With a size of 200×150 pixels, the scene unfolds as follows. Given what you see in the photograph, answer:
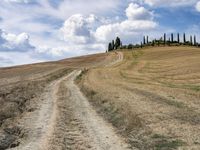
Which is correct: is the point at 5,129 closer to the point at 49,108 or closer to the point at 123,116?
the point at 123,116

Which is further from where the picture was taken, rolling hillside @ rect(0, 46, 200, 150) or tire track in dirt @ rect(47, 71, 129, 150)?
rolling hillside @ rect(0, 46, 200, 150)

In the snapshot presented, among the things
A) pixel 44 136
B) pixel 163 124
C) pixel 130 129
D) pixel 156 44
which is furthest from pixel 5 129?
pixel 156 44

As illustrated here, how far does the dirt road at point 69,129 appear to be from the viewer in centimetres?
1906

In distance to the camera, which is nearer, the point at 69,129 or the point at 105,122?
the point at 69,129

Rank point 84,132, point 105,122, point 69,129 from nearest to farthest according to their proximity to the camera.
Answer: point 84,132
point 69,129
point 105,122

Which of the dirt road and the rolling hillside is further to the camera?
the rolling hillside

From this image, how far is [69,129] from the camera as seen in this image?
23516 millimetres

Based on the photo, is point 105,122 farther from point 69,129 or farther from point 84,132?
point 84,132

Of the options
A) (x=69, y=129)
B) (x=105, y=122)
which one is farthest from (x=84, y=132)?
(x=105, y=122)

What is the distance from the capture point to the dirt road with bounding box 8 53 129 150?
1906cm

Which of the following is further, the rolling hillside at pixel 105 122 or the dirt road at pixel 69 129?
the rolling hillside at pixel 105 122

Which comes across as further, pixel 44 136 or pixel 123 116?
pixel 123 116

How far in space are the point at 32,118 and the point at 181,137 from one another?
1140 cm

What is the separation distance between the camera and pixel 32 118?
1107 inches
